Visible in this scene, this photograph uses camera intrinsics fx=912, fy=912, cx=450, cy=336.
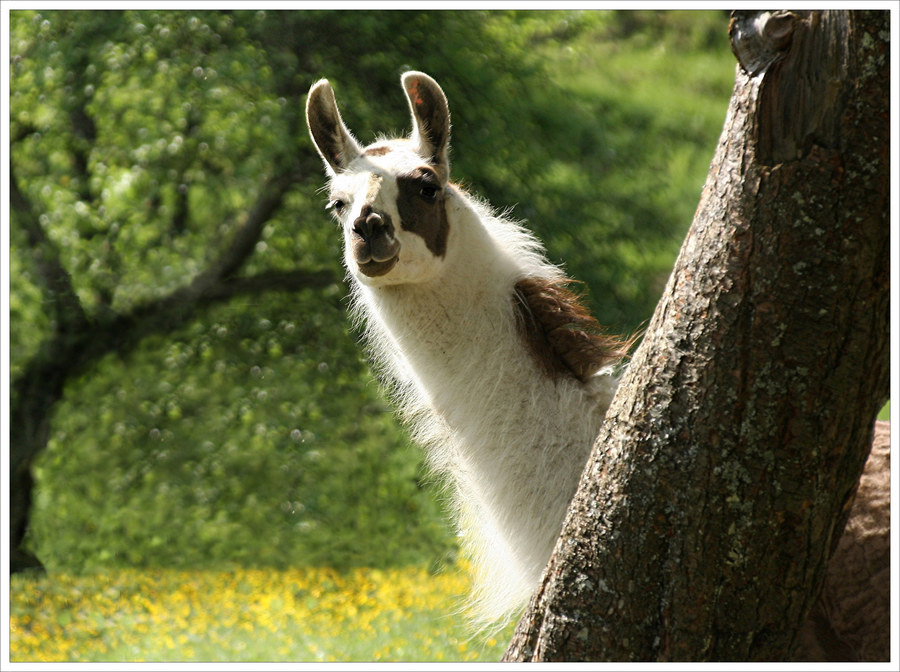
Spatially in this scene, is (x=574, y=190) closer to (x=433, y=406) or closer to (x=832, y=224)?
(x=433, y=406)

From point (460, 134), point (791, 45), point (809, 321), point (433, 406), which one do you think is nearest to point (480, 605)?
point (433, 406)

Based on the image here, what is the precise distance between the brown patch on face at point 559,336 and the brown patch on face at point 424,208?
0.31 meters

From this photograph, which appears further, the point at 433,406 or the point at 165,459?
the point at 165,459

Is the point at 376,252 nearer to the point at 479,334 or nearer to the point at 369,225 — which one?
the point at 369,225

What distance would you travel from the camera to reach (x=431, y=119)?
10.0 ft

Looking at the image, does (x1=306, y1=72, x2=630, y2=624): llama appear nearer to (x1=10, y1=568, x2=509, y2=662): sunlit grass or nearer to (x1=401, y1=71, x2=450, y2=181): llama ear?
(x1=401, y1=71, x2=450, y2=181): llama ear

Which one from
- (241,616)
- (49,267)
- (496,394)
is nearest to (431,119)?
(496,394)

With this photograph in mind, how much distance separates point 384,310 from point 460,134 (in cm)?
472

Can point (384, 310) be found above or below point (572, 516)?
below

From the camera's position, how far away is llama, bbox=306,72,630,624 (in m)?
2.75

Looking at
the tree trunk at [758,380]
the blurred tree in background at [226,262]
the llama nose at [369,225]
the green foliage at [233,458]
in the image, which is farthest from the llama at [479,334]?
the green foliage at [233,458]

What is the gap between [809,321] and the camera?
1707 mm

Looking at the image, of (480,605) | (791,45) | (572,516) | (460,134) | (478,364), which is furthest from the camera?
(460,134)

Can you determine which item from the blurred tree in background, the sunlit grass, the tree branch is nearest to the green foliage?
the blurred tree in background
